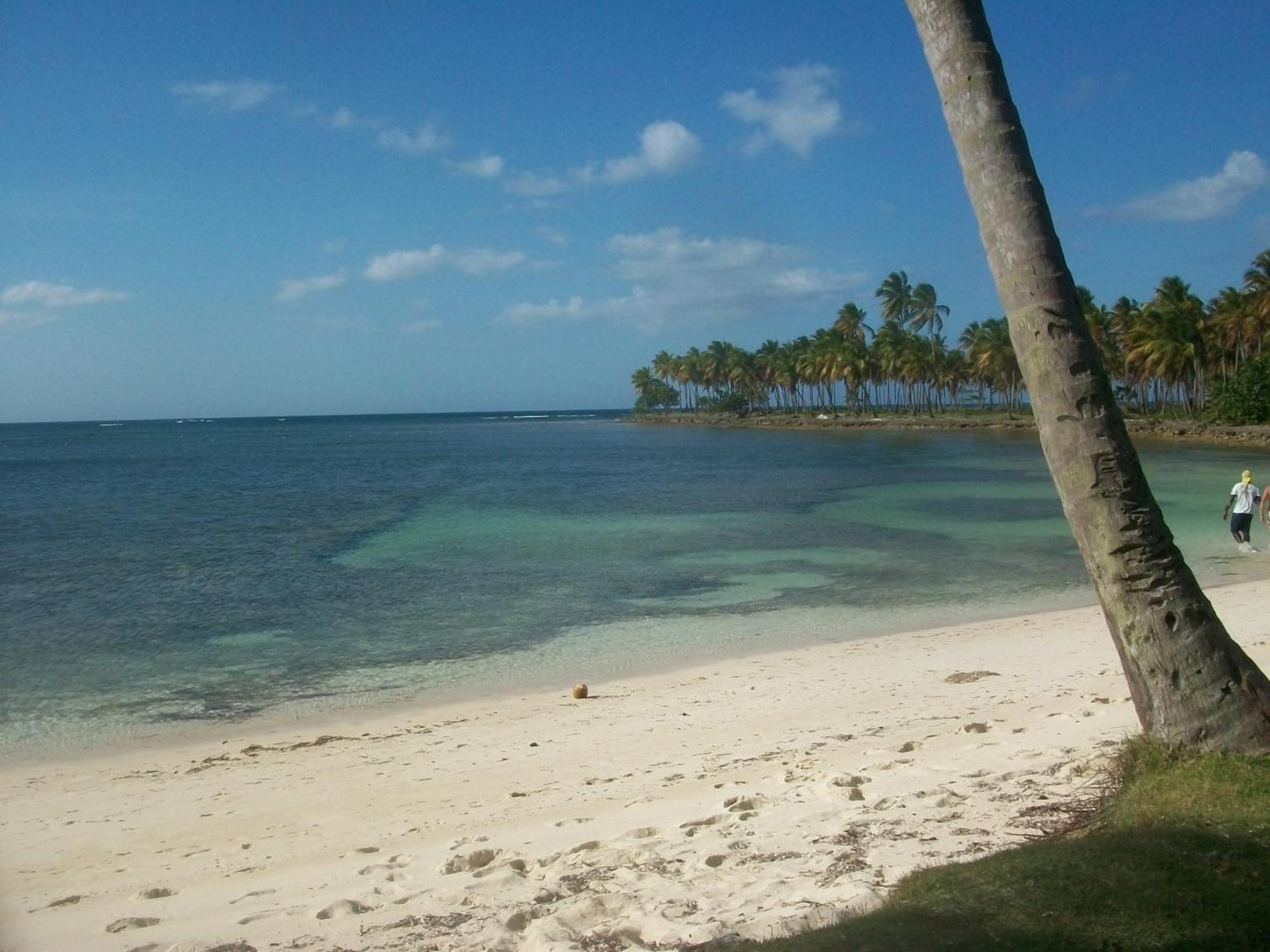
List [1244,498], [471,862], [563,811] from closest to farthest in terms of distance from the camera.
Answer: [471,862] → [563,811] → [1244,498]

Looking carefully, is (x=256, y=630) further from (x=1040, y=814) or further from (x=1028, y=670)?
(x=1040, y=814)

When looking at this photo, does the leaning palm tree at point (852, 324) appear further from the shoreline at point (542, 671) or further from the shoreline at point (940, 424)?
the shoreline at point (542, 671)

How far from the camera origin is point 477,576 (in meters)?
21.2

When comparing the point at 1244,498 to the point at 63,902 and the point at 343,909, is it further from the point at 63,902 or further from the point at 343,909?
the point at 63,902

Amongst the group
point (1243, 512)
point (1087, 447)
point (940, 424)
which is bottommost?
point (1243, 512)

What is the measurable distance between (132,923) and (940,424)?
4105 inches

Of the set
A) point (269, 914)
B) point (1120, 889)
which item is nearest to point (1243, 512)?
point (1120, 889)

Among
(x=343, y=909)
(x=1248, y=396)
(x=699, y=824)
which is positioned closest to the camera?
(x=343, y=909)

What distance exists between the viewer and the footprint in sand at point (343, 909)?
16.1ft

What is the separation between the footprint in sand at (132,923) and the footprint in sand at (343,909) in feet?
3.15

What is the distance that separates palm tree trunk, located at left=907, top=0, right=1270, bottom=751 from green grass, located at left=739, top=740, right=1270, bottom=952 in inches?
16.2

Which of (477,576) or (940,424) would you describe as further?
(940,424)

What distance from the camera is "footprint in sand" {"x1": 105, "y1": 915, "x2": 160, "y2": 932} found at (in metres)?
5.09

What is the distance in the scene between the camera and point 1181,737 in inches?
198
